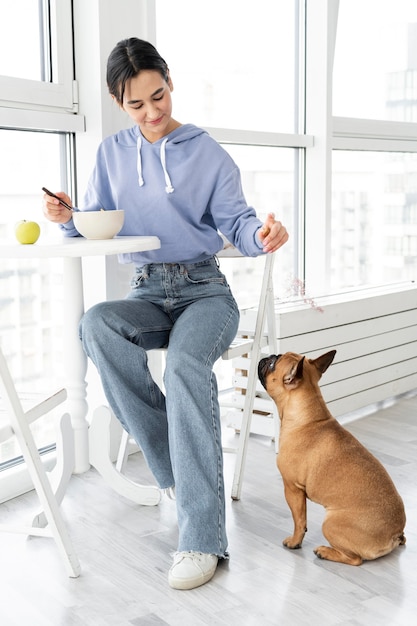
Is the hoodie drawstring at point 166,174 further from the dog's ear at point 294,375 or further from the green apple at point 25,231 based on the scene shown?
the dog's ear at point 294,375

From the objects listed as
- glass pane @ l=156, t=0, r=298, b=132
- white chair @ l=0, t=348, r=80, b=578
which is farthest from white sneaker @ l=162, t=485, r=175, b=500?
glass pane @ l=156, t=0, r=298, b=132

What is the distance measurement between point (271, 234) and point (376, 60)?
7.22 feet

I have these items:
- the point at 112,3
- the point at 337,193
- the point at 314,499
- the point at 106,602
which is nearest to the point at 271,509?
the point at 314,499

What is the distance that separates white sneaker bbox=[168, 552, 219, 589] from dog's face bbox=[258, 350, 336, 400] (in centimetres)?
45

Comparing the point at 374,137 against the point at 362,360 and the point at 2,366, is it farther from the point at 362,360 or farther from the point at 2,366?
the point at 2,366

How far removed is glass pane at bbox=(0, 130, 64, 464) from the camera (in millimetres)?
2477

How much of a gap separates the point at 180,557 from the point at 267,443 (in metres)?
1.07

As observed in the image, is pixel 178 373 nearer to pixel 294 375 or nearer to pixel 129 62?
pixel 294 375

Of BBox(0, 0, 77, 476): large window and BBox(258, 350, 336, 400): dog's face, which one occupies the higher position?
BBox(0, 0, 77, 476): large window

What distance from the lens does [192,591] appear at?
182 cm

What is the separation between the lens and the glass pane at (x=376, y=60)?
3656mm

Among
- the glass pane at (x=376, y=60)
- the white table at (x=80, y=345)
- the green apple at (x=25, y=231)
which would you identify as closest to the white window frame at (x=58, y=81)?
the white table at (x=80, y=345)

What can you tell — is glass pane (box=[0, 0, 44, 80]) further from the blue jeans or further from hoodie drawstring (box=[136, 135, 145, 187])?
the blue jeans

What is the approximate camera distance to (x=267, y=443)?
289 centimetres
